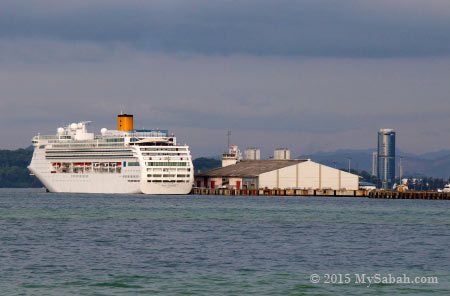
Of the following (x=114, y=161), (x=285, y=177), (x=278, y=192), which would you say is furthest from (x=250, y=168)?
(x=114, y=161)

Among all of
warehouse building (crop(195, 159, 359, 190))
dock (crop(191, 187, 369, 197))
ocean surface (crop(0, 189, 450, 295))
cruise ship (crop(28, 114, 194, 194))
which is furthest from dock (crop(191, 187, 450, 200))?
ocean surface (crop(0, 189, 450, 295))

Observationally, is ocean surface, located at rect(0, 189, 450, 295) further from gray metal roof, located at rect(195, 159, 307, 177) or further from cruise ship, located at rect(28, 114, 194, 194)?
gray metal roof, located at rect(195, 159, 307, 177)

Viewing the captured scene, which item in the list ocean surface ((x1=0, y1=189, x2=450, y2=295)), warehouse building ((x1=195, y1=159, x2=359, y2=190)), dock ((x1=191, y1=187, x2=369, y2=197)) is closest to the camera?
ocean surface ((x1=0, y1=189, x2=450, y2=295))

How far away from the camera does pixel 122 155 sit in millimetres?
146375

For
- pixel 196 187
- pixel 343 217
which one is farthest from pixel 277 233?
pixel 196 187

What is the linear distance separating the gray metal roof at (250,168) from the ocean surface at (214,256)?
96454mm

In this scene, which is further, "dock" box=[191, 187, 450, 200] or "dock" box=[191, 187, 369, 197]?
"dock" box=[191, 187, 369, 197]

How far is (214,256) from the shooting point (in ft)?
145

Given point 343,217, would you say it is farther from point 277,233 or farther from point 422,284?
point 422,284

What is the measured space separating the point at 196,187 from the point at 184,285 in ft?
459

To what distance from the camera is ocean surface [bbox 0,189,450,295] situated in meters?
34.7

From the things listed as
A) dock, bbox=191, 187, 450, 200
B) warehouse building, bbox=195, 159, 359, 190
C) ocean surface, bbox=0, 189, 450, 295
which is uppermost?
warehouse building, bbox=195, 159, 359, 190

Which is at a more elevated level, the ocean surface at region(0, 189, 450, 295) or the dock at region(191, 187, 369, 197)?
the dock at region(191, 187, 369, 197)

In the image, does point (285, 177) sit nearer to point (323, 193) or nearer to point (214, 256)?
point (323, 193)
